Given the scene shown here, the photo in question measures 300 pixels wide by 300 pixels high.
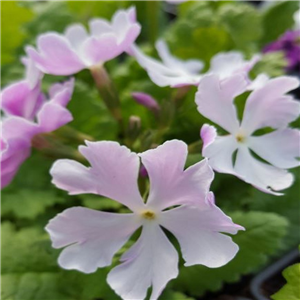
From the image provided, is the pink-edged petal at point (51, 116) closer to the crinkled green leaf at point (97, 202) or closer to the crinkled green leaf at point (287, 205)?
the crinkled green leaf at point (97, 202)

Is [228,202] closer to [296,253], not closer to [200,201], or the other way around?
[296,253]

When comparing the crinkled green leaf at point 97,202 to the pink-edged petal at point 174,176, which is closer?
the pink-edged petal at point 174,176

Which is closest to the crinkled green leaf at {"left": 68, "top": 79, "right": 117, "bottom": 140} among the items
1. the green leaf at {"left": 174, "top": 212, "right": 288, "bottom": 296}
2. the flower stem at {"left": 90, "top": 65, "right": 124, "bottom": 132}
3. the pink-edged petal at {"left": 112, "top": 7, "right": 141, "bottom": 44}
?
the flower stem at {"left": 90, "top": 65, "right": 124, "bottom": 132}

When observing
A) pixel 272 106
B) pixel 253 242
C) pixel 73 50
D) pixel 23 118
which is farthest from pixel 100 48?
pixel 253 242

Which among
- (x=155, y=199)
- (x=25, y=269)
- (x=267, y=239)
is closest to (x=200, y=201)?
(x=155, y=199)

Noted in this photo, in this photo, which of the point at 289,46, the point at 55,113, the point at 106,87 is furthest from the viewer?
the point at 289,46

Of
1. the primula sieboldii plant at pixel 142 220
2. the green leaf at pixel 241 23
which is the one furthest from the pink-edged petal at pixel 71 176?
the green leaf at pixel 241 23

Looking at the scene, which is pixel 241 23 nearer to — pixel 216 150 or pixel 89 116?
pixel 89 116
